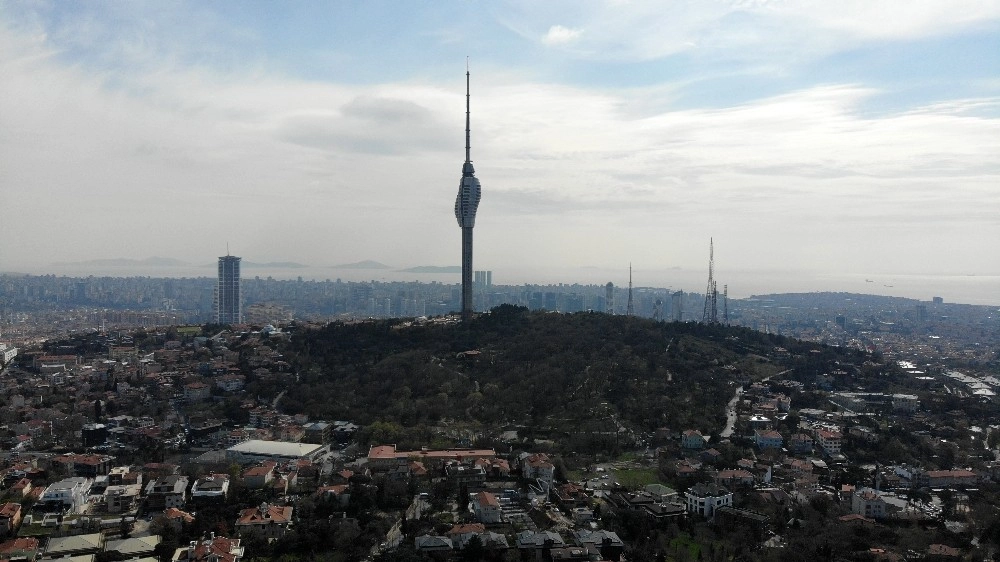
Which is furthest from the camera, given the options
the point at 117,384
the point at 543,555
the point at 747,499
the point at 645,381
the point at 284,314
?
the point at 284,314

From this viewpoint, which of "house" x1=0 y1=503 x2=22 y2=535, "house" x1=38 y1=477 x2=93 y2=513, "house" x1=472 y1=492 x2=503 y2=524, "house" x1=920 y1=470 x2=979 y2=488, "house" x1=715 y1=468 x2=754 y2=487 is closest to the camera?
"house" x1=0 y1=503 x2=22 y2=535

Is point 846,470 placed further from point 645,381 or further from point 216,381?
point 216,381

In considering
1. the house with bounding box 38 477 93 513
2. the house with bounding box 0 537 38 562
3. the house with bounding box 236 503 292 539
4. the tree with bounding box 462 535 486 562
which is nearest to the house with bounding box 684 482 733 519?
the tree with bounding box 462 535 486 562

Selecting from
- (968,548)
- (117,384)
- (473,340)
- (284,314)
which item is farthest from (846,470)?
(284,314)

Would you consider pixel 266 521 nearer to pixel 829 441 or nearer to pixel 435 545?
pixel 435 545

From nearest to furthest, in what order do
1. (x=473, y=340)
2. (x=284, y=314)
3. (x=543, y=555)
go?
1. (x=543, y=555)
2. (x=473, y=340)
3. (x=284, y=314)

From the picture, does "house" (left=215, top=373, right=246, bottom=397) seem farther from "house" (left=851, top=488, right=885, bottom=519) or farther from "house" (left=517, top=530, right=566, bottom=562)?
"house" (left=851, top=488, right=885, bottom=519)

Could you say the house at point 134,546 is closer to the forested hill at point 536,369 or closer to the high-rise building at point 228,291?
the forested hill at point 536,369

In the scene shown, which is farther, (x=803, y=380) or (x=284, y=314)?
(x=284, y=314)
